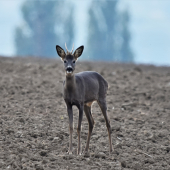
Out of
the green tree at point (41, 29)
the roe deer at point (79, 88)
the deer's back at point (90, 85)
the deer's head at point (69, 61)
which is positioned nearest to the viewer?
the deer's head at point (69, 61)

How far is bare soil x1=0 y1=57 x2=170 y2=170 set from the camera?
7.51 metres

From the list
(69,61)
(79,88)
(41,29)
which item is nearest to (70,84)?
(79,88)

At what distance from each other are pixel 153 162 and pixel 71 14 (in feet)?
146

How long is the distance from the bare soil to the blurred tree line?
110 feet

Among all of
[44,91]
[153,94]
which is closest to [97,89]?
[44,91]

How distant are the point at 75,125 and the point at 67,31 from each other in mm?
42276

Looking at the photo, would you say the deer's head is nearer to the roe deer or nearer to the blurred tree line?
the roe deer

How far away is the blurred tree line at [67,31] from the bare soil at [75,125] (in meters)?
33.6

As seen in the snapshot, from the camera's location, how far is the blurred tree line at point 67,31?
5025cm

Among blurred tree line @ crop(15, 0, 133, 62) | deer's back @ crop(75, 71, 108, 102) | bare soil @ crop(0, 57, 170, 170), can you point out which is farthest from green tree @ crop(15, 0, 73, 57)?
deer's back @ crop(75, 71, 108, 102)

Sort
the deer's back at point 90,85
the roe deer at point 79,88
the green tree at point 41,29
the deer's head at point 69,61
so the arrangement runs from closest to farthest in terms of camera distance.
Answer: the deer's head at point 69,61
the roe deer at point 79,88
the deer's back at point 90,85
the green tree at point 41,29

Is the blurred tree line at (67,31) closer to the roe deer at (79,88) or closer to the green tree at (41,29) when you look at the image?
the green tree at (41,29)

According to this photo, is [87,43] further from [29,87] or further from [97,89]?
[97,89]

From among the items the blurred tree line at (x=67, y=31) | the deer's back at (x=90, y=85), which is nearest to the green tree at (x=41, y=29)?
the blurred tree line at (x=67, y=31)
